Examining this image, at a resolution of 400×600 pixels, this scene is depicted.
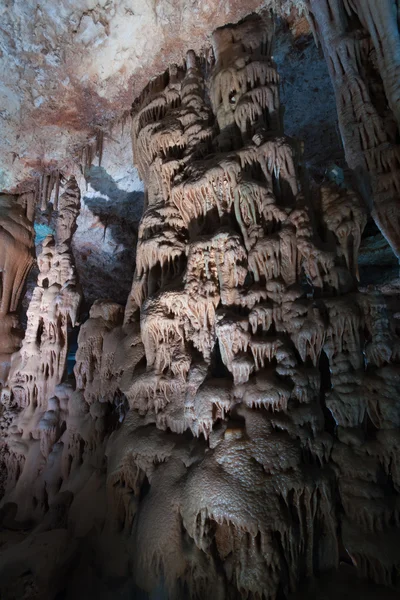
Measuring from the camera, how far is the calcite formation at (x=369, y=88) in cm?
545

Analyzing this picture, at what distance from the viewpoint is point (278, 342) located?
3883 millimetres

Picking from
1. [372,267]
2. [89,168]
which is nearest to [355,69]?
[372,267]

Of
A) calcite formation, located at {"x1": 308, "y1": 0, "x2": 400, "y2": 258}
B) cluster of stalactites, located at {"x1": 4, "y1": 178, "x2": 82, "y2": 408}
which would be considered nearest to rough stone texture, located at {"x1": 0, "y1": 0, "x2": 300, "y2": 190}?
calcite formation, located at {"x1": 308, "y1": 0, "x2": 400, "y2": 258}

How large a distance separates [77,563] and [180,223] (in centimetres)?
454

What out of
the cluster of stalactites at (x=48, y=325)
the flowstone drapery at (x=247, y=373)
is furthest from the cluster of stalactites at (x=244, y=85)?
the cluster of stalactites at (x=48, y=325)

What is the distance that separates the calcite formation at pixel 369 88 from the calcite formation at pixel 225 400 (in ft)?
3.97

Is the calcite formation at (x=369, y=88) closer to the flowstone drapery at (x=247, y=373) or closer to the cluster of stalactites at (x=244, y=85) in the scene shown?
the cluster of stalactites at (x=244, y=85)

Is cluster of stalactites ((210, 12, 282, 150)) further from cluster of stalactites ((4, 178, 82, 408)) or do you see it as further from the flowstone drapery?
cluster of stalactites ((4, 178, 82, 408))

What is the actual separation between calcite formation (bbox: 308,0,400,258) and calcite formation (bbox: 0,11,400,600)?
3.97 ft

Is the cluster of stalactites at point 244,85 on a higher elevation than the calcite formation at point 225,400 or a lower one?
higher

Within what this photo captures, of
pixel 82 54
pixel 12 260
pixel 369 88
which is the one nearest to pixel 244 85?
pixel 369 88

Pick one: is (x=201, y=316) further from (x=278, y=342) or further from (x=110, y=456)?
(x=110, y=456)

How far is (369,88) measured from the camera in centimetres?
615

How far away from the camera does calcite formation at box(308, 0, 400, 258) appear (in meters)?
5.45
